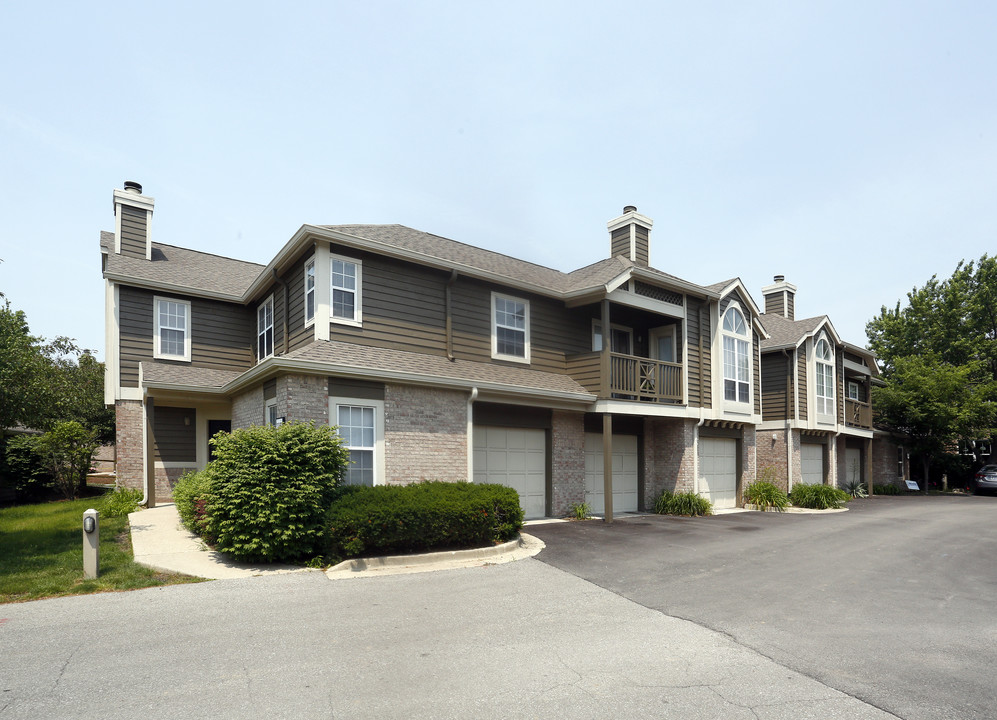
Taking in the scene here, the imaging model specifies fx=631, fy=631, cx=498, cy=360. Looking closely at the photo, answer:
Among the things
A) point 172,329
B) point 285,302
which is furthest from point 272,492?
point 172,329

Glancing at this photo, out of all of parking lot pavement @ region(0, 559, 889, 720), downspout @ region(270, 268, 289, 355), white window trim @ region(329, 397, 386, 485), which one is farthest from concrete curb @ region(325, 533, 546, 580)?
downspout @ region(270, 268, 289, 355)

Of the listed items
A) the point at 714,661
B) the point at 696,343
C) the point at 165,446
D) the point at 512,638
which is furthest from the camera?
the point at 696,343

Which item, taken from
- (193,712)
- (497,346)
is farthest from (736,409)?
(193,712)

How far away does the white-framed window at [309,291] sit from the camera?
13.9 meters

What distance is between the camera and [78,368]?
102 feet

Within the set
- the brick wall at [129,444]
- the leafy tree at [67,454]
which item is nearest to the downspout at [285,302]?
the brick wall at [129,444]

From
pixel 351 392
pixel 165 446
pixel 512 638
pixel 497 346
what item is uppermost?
pixel 497 346

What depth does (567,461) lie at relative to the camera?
16531 mm

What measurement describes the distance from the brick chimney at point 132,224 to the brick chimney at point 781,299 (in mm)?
25800

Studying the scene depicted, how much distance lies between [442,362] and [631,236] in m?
9.01

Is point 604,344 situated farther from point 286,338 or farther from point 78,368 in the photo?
point 78,368

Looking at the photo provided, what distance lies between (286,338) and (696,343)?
38.9ft

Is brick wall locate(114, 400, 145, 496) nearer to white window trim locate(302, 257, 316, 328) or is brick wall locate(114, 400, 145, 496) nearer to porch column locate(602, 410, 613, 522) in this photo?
white window trim locate(302, 257, 316, 328)

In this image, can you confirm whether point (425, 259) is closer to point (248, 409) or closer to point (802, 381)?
point (248, 409)
